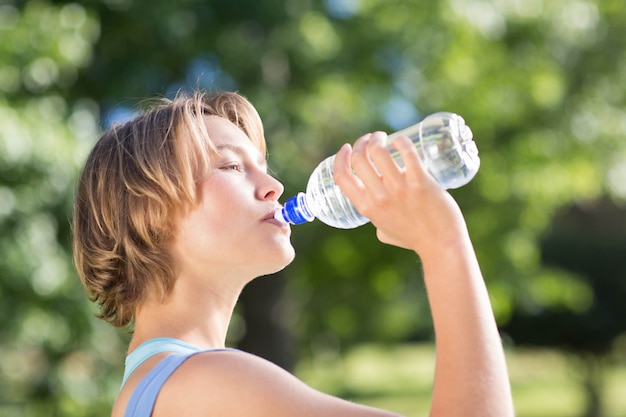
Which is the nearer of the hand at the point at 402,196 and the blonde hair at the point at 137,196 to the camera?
the hand at the point at 402,196

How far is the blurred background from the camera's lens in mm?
6719

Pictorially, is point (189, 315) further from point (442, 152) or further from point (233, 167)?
point (442, 152)

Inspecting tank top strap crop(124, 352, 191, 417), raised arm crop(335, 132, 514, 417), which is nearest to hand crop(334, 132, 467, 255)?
raised arm crop(335, 132, 514, 417)

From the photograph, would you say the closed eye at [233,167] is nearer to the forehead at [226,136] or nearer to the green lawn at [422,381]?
the forehead at [226,136]

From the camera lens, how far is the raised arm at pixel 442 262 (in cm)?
137

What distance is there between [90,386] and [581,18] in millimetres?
7620

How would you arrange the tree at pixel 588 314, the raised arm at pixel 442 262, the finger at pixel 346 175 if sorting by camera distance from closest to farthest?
the raised arm at pixel 442 262 → the finger at pixel 346 175 → the tree at pixel 588 314

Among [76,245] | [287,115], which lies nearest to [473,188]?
[287,115]

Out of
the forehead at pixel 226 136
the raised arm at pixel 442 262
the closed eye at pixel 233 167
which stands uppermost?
the forehead at pixel 226 136

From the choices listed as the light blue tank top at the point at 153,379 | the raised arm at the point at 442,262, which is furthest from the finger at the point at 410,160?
the light blue tank top at the point at 153,379

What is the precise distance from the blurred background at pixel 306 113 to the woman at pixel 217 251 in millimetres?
4448

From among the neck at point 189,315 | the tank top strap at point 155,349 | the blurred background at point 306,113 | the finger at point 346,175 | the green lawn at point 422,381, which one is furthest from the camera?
the green lawn at point 422,381

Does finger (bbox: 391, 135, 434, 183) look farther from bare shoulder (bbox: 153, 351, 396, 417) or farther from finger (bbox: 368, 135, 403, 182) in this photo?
bare shoulder (bbox: 153, 351, 396, 417)

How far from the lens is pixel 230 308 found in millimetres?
1936
